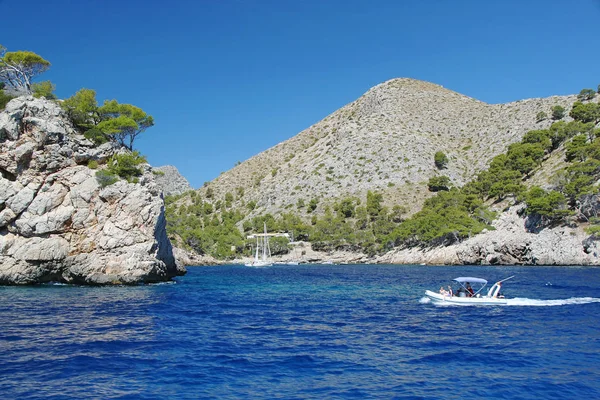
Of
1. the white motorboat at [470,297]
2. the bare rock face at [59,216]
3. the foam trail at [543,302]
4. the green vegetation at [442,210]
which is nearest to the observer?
the foam trail at [543,302]

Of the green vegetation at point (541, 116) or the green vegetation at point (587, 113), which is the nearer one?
the green vegetation at point (587, 113)

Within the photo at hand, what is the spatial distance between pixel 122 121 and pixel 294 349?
4883 cm

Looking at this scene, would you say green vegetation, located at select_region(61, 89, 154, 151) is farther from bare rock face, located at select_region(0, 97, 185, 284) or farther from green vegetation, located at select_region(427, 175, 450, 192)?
green vegetation, located at select_region(427, 175, 450, 192)

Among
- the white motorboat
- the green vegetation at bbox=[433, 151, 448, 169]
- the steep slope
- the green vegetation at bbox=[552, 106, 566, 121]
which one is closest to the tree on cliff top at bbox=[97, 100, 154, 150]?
the white motorboat

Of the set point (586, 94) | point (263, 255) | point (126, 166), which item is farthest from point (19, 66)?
point (586, 94)

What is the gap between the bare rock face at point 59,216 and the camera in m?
46.4

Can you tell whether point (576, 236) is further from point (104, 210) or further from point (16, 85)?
point (16, 85)

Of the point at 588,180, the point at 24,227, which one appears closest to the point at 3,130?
the point at 24,227

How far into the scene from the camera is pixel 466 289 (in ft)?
124

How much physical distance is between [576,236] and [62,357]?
→ 83493mm

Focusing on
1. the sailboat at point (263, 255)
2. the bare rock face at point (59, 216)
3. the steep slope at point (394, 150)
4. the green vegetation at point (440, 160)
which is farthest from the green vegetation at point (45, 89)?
the green vegetation at point (440, 160)

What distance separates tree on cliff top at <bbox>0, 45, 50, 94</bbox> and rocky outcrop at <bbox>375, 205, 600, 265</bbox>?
8150 centimetres

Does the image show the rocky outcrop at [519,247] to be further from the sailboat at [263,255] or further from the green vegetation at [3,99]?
the green vegetation at [3,99]

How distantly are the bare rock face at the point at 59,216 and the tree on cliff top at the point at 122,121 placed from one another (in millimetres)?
8806
